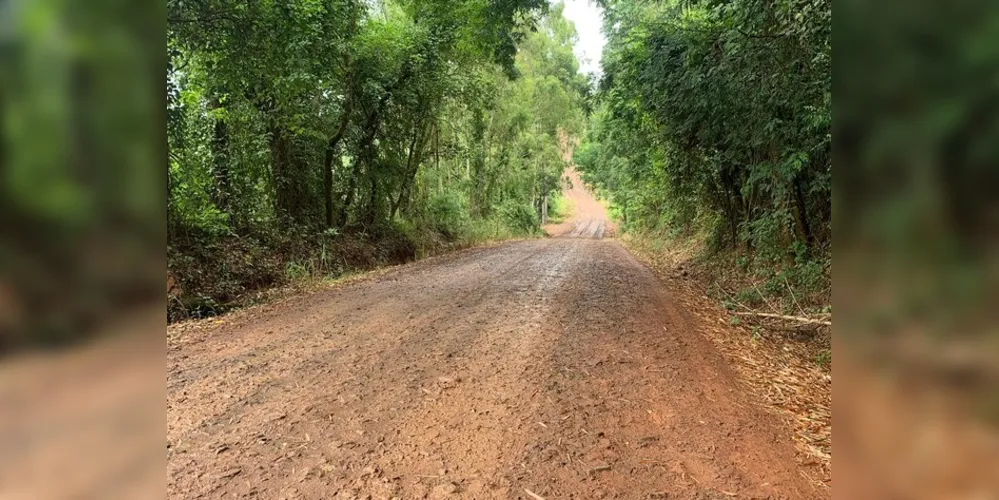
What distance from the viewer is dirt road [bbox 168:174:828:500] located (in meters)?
2.80

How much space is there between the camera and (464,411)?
367 centimetres

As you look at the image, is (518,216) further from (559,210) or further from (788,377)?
(788,377)

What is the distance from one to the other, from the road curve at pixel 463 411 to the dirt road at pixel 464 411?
1 centimetres

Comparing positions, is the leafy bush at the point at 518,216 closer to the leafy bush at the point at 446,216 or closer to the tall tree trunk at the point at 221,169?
the leafy bush at the point at 446,216

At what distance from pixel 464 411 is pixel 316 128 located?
9613mm

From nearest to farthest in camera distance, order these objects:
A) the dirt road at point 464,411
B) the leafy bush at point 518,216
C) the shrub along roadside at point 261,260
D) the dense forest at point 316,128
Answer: the dirt road at point 464,411
the dense forest at point 316,128
the shrub along roadside at point 261,260
the leafy bush at point 518,216

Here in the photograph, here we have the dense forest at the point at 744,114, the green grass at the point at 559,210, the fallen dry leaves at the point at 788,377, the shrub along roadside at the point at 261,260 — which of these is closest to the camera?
the fallen dry leaves at the point at 788,377

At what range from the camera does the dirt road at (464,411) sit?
2.80 meters
